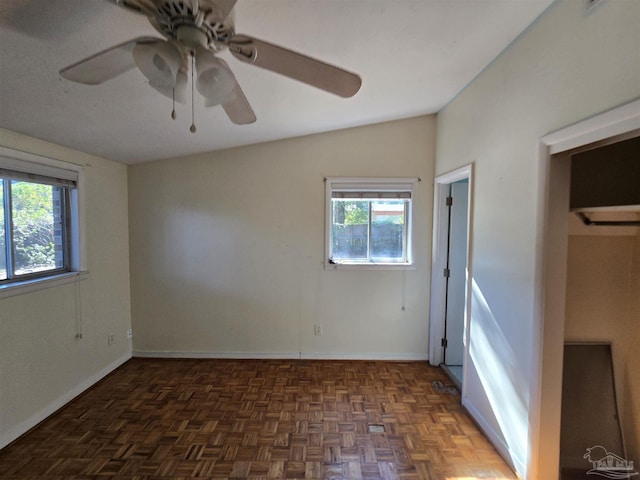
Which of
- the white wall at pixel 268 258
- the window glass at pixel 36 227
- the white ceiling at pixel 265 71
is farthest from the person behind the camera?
the white wall at pixel 268 258

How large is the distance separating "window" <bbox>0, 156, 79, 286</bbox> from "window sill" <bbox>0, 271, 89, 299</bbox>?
2.7 inches

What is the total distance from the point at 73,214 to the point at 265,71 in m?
2.13

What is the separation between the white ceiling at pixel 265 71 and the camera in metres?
1.21

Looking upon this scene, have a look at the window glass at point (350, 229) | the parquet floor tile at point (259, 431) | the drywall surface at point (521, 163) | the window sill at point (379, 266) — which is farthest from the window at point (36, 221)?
the drywall surface at point (521, 163)

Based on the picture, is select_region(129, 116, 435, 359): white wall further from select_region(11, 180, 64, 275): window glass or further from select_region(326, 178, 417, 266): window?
select_region(11, 180, 64, 275): window glass

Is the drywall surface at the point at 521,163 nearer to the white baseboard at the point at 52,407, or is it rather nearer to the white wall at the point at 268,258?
the white wall at the point at 268,258

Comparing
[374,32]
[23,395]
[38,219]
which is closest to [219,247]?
[38,219]

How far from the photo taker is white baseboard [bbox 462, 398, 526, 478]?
175 cm

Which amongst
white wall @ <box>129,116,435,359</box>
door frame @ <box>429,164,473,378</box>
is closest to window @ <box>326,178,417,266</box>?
white wall @ <box>129,116,435,359</box>

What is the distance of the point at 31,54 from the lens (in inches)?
50.7

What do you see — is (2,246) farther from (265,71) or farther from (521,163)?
(521,163)

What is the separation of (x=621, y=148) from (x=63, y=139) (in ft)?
12.2

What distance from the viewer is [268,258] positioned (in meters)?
3.21

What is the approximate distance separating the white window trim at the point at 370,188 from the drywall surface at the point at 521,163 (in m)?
→ 0.76
